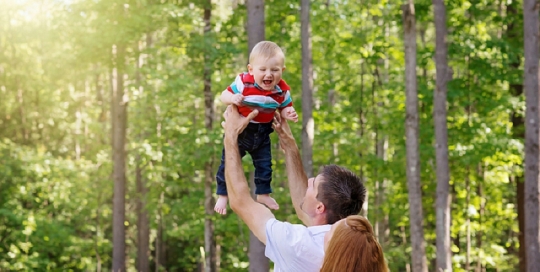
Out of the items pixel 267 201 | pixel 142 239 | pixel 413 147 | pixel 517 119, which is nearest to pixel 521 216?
pixel 517 119

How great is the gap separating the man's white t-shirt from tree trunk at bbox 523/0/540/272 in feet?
31.4

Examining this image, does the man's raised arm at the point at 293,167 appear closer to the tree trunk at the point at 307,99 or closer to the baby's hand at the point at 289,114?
the baby's hand at the point at 289,114

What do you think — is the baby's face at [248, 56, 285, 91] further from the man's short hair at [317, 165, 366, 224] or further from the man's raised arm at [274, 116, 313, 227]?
the man's short hair at [317, 165, 366, 224]

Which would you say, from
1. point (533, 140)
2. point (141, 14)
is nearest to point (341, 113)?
point (141, 14)

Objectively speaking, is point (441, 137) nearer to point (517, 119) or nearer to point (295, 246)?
point (517, 119)

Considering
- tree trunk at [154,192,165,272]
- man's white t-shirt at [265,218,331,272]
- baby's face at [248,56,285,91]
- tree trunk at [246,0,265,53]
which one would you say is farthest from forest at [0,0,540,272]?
man's white t-shirt at [265,218,331,272]

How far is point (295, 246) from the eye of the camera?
10.1 feet

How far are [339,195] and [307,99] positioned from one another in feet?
41.3

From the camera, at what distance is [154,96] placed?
63.0ft

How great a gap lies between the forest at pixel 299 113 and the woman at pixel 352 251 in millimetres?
8675

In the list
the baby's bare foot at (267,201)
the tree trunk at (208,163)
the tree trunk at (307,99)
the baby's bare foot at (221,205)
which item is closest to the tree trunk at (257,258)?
the tree trunk at (307,99)

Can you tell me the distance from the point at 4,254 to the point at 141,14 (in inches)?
446

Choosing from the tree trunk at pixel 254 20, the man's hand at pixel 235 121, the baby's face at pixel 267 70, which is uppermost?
the tree trunk at pixel 254 20

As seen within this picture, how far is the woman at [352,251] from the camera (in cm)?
264
